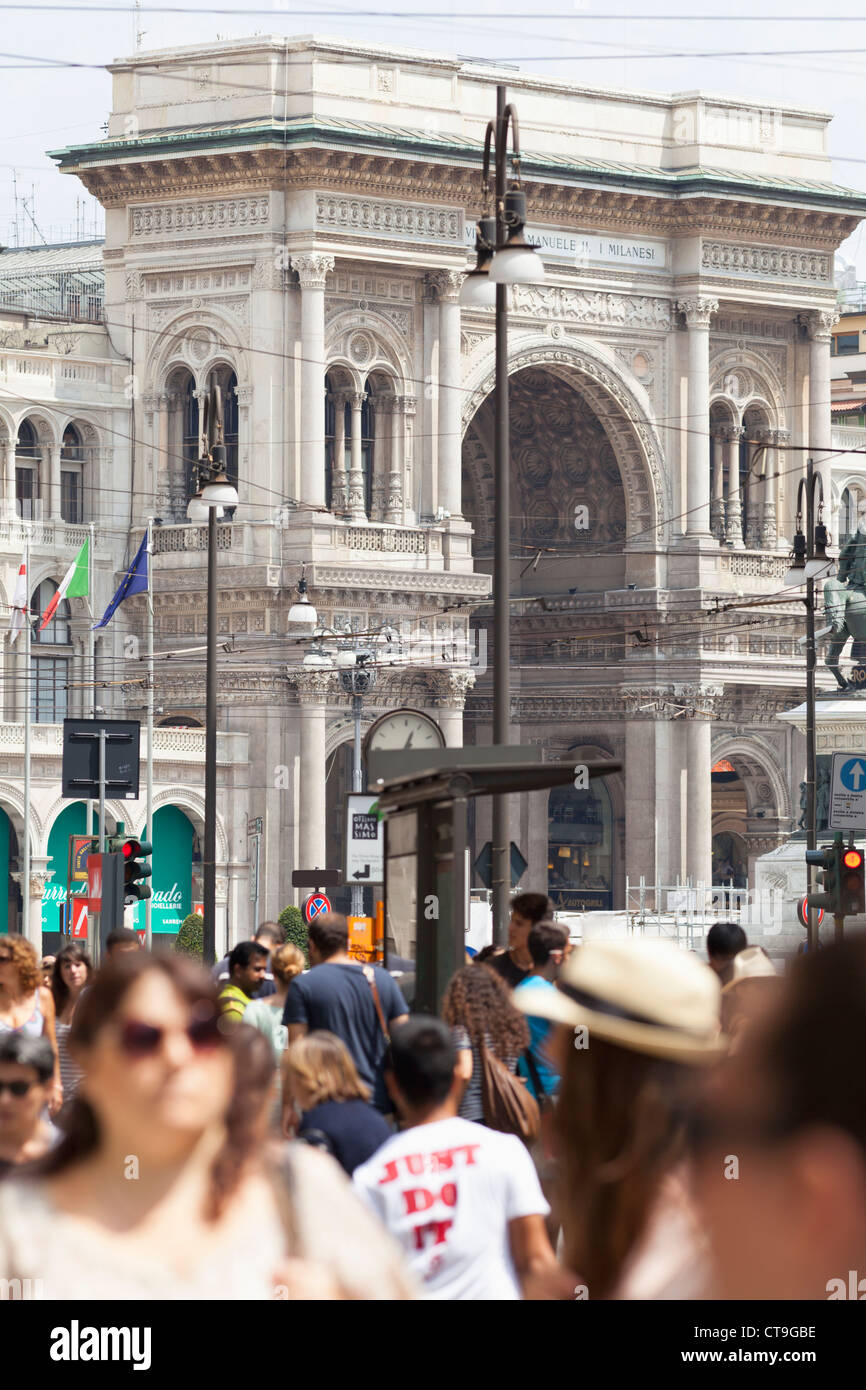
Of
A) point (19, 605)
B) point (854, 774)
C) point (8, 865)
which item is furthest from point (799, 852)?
point (854, 774)

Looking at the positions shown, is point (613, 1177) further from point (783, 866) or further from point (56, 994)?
point (783, 866)

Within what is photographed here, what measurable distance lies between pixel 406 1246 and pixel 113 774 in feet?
86.5

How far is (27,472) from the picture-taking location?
69.2m

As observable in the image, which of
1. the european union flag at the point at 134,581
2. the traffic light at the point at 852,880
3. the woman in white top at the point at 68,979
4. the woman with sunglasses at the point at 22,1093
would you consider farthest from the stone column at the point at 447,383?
the woman with sunglasses at the point at 22,1093

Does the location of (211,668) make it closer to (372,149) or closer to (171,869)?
(171,869)

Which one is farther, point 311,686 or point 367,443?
point 367,443

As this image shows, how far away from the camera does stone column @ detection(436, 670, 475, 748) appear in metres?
71.7

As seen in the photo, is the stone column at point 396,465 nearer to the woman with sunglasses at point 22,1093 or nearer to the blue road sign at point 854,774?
the blue road sign at point 854,774

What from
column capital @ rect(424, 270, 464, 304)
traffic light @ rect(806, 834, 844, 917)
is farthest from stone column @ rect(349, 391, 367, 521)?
traffic light @ rect(806, 834, 844, 917)

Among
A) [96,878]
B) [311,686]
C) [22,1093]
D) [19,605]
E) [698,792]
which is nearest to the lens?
[22,1093]

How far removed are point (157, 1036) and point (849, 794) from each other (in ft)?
92.0

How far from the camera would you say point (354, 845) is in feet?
86.6

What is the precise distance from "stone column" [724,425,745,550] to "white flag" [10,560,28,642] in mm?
22297

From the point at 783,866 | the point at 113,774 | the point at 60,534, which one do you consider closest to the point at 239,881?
the point at 60,534
